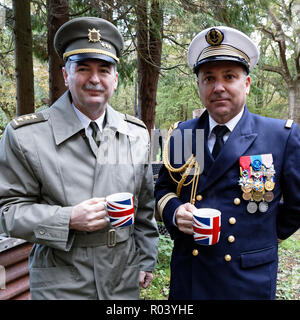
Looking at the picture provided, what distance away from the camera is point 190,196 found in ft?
6.89

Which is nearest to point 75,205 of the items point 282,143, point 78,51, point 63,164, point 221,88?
point 63,164

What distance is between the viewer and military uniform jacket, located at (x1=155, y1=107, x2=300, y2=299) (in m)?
1.91

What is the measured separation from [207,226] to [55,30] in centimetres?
389

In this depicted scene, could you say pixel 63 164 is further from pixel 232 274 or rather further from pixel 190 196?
pixel 232 274

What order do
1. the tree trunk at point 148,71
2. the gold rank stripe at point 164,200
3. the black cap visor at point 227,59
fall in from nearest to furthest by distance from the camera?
the black cap visor at point 227,59
the gold rank stripe at point 164,200
the tree trunk at point 148,71

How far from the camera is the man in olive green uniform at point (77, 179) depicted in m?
1.74

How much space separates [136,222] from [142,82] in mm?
4445

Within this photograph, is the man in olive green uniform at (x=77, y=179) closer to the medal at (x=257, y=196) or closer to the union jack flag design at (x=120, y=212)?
the union jack flag design at (x=120, y=212)

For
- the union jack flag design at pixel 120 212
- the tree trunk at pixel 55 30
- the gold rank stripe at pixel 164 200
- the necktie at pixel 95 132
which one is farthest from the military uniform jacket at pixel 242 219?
the tree trunk at pixel 55 30

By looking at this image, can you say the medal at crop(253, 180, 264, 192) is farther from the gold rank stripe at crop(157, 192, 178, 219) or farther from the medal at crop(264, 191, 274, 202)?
the gold rank stripe at crop(157, 192, 178, 219)

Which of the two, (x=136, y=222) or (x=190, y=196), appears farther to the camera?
(x=136, y=222)

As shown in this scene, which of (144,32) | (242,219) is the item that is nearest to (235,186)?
(242,219)

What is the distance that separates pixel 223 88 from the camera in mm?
1911

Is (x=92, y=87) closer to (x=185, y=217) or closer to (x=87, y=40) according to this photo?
(x=87, y=40)
